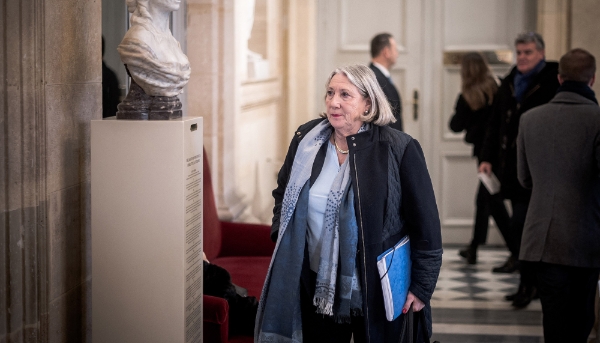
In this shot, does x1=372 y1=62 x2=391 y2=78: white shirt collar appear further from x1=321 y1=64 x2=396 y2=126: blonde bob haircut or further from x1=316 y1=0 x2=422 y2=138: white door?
x1=321 y1=64 x2=396 y2=126: blonde bob haircut

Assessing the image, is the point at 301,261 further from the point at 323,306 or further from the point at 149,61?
the point at 149,61

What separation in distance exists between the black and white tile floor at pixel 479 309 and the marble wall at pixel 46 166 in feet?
8.22

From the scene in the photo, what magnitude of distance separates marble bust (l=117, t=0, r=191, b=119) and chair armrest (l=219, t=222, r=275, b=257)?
1729 millimetres

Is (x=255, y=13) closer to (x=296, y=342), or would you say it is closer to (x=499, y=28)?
(x=499, y=28)

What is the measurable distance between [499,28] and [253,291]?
4387 millimetres

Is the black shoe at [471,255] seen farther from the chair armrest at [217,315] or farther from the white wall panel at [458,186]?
the chair armrest at [217,315]

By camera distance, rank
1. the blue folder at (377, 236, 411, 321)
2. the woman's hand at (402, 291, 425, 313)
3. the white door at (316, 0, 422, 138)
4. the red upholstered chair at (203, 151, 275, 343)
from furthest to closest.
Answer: the white door at (316, 0, 422, 138), the red upholstered chair at (203, 151, 275, 343), the woman's hand at (402, 291, 425, 313), the blue folder at (377, 236, 411, 321)

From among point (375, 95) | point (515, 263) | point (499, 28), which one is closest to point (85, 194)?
point (375, 95)

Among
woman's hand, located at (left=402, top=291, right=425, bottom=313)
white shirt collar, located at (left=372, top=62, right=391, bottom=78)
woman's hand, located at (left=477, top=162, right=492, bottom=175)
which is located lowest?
woman's hand, located at (left=402, top=291, right=425, bottom=313)

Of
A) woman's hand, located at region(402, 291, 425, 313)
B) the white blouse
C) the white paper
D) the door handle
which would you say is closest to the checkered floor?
the white paper

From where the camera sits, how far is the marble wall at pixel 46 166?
286 centimetres

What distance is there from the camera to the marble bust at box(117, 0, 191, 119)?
3080mm

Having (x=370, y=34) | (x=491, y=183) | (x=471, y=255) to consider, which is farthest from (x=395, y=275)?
(x=370, y=34)

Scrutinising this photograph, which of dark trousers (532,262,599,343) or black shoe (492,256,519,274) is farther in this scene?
black shoe (492,256,519,274)
